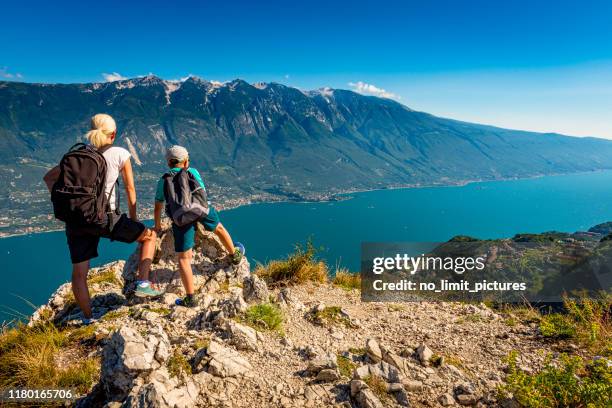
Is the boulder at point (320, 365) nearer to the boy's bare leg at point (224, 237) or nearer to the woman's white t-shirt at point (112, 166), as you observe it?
the boy's bare leg at point (224, 237)

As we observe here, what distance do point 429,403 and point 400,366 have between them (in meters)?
0.56

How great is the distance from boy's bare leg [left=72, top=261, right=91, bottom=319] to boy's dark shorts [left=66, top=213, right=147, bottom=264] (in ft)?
0.43

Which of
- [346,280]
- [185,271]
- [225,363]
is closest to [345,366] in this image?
[225,363]

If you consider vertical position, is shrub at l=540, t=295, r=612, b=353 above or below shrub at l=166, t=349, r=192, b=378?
below

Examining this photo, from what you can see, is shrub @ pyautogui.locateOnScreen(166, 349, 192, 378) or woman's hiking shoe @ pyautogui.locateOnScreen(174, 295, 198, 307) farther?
woman's hiking shoe @ pyautogui.locateOnScreen(174, 295, 198, 307)

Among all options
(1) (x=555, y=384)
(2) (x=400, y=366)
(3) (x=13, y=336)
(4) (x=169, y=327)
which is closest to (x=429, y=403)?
(2) (x=400, y=366)

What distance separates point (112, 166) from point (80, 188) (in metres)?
0.60

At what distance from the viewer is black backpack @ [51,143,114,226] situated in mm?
4129

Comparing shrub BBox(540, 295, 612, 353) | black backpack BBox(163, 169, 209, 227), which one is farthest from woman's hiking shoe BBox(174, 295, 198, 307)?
shrub BBox(540, 295, 612, 353)

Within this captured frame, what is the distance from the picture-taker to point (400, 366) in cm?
377

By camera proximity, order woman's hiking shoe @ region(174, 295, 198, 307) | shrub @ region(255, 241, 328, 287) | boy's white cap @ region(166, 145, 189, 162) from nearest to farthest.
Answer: woman's hiking shoe @ region(174, 295, 198, 307) < boy's white cap @ region(166, 145, 189, 162) < shrub @ region(255, 241, 328, 287)

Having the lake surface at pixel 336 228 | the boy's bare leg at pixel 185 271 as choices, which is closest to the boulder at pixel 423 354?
the boy's bare leg at pixel 185 271

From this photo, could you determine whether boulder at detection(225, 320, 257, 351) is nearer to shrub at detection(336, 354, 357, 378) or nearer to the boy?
shrub at detection(336, 354, 357, 378)

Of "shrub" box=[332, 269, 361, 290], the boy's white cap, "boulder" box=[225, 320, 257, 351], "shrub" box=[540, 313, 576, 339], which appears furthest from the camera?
"shrub" box=[332, 269, 361, 290]
